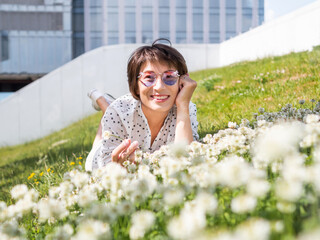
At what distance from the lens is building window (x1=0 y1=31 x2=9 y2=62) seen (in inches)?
1534

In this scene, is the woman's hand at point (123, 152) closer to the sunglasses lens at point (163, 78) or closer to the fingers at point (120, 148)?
the fingers at point (120, 148)

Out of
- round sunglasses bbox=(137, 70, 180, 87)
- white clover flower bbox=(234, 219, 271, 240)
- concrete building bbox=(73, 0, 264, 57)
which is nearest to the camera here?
white clover flower bbox=(234, 219, 271, 240)

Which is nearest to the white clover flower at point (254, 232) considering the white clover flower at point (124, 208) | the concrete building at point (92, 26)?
the white clover flower at point (124, 208)

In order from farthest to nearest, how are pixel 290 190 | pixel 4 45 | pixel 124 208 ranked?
pixel 4 45 < pixel 124 208 < pixel 290 190

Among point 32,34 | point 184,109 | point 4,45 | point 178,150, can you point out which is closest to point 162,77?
point 184,109

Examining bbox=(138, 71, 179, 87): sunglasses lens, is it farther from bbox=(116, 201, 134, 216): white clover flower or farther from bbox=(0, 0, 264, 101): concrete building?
bbox=(0, 0, 264, 101): concrete building

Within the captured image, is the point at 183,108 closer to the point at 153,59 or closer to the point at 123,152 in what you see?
the point at 153,59

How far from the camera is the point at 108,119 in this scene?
363cm

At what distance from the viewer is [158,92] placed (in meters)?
3.23

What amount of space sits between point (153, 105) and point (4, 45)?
40903 millimetres

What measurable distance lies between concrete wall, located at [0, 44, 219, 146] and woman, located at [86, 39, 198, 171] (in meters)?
10.6

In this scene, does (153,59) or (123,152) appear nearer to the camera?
(123,152)

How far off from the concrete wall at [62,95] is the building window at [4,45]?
89.5ft

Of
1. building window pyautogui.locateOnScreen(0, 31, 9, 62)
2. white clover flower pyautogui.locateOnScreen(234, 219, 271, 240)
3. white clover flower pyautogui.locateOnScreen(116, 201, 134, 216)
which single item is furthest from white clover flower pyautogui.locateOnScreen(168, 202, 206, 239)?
building window pyautogui.locateOnScreen(0, 31, 9, 62)
